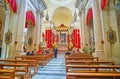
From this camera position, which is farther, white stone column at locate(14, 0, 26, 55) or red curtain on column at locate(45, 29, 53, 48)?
red curtain on column at locate(45, 29, 53, 48)

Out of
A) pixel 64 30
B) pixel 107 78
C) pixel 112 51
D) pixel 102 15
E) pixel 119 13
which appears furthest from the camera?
pixel 64 30

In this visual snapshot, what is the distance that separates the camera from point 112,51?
6.86 m

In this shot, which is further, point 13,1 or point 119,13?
Answer: point 119,13

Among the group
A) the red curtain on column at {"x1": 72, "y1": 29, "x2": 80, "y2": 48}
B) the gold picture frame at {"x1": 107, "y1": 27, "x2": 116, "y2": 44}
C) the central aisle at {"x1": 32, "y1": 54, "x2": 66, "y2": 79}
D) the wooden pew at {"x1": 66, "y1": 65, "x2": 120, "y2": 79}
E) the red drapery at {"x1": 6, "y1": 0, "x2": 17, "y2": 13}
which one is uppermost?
the red drapery at {"x1": 6, "y1": 0, "x2": 17, "y2": 13}

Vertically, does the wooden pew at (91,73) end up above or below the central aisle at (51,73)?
above

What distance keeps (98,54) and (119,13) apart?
17.7 ft

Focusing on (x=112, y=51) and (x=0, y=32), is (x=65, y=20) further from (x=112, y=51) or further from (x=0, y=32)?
(x=112, y=51)

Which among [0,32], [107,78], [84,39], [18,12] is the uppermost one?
[18,12]

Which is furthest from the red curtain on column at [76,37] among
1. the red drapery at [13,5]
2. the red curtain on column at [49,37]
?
the red drapery at [13,5]

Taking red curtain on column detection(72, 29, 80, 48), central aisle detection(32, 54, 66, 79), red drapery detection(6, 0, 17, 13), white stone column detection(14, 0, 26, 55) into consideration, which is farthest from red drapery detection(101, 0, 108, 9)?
red curtain on column detection(72, 29, 80, 48)

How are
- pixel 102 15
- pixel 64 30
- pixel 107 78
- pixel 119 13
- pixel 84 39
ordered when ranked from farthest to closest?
pixel 64 30, pixel 84 39, pixel 119 13, pixel 102 15, pixel 107 78

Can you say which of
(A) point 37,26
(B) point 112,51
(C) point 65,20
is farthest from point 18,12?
(C) point 65,20

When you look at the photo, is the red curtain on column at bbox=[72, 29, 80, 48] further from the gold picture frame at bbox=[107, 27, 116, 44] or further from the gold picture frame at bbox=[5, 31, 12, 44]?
the gold picture frame at bbox=[5, 31, 12, 44]

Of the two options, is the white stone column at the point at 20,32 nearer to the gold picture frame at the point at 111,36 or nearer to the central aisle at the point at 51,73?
the central aisle at the point at 51,73
